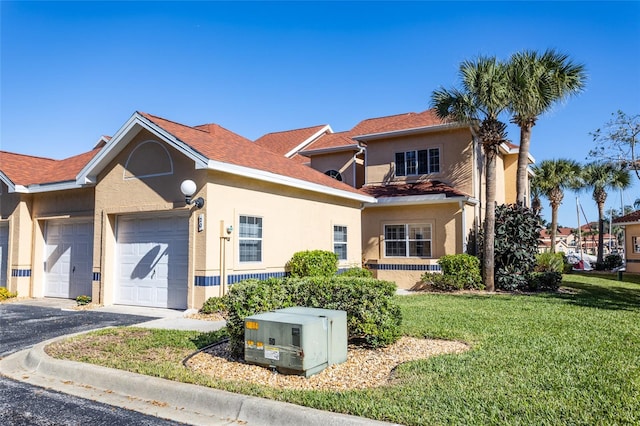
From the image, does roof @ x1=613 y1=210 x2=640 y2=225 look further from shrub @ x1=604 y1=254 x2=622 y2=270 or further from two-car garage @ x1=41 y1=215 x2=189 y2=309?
two-car garage @ x1=41 y1=215 x2=189 y2=309

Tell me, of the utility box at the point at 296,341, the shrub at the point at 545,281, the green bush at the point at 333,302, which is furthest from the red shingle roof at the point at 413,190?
the utility box at the point at 296,341

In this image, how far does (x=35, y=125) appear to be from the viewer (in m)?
15.4

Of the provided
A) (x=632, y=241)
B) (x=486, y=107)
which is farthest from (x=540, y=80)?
(x=632, y=241)

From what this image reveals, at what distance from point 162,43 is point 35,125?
16.5ft

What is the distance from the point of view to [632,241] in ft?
99.4

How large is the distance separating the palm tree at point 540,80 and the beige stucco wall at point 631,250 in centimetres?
1714

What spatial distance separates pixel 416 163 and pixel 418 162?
0.32 ft

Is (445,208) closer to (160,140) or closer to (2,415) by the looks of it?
(160,140)

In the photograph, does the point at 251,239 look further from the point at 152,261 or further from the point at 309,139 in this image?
the point at 309,139

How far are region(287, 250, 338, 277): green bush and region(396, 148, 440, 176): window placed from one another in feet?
25.4

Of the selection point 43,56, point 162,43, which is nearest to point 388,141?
point 162,43

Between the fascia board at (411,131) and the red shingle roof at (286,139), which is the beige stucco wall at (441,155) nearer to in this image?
the fascia board at (411,131)

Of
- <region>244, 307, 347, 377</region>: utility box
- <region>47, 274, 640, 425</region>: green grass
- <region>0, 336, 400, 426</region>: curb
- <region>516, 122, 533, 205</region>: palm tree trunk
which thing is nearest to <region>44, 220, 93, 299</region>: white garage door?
<region>47, 274, 640, 425</region>: green grass

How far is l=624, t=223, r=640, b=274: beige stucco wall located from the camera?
29.6 m
